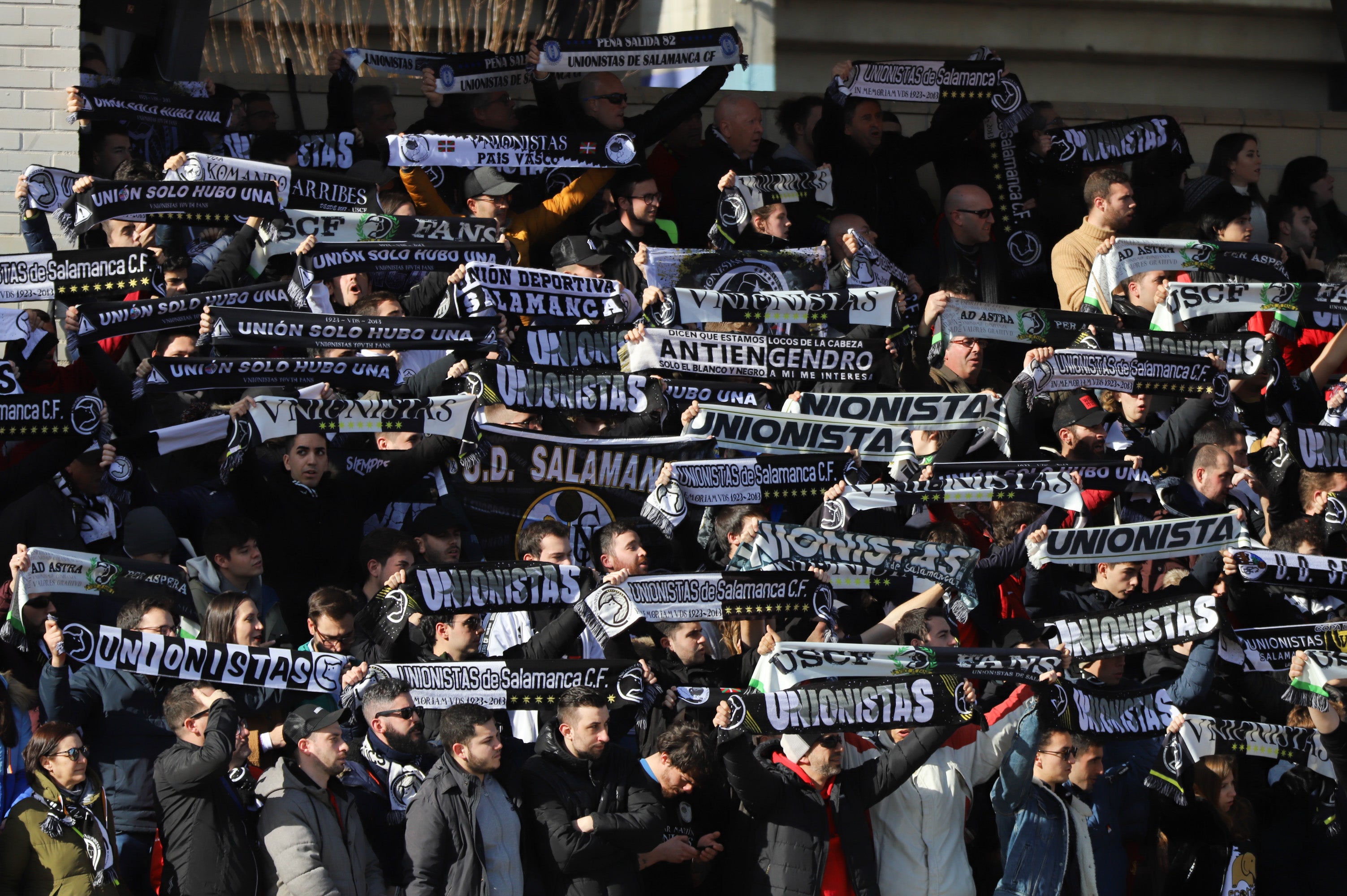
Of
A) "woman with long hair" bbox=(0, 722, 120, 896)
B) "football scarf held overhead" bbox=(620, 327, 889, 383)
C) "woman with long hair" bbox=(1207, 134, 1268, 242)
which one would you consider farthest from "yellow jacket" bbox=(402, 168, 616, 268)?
"woman with long hair" bbox=(0, 722, 120, 896)

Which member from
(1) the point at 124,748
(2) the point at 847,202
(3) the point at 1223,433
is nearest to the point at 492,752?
(1) the point at 124,748

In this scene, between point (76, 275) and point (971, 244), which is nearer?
point (76, 275)

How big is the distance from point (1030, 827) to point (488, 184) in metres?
5.07

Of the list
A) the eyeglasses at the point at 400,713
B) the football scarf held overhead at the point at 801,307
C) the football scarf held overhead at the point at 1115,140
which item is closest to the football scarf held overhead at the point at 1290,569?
the football scarf held overhead at the point at 801,307

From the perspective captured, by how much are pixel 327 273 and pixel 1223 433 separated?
484cm

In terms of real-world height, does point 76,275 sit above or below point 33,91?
below

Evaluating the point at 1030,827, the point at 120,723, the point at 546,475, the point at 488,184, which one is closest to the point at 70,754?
the point at 120,723

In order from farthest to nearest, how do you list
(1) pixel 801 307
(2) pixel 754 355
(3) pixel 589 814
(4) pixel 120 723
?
(1) pixel 801 307, (2) pixel 754 355, (4) pixel 120 723, (3) pixel 589 814

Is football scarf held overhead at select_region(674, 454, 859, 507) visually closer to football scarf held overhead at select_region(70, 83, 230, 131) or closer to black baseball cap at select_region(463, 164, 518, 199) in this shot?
black baseball cap at select_region(463, 164, 518, 199)

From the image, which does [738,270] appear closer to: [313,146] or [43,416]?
[313,146]

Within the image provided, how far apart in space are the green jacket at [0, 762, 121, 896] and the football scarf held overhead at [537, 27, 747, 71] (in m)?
5.87

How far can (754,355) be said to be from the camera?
10312 millimetres

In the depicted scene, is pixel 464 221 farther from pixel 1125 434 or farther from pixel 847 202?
pixel 1125 434

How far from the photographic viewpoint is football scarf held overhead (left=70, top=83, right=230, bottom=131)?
10.9 meters
